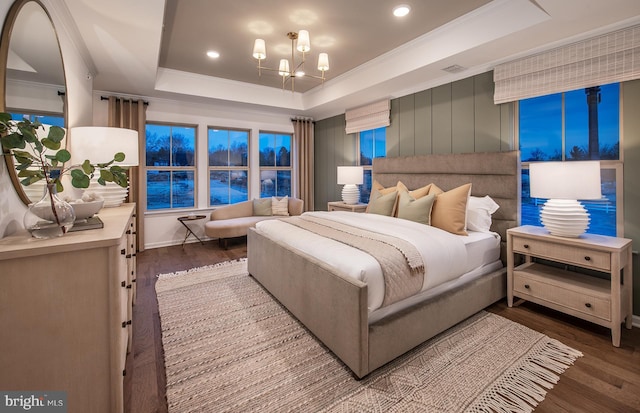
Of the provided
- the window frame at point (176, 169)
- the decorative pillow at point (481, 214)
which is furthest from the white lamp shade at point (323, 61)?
the window frame at point (176, 169)

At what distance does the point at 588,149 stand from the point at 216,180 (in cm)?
546

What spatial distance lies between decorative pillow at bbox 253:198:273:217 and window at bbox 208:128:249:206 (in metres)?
0.50

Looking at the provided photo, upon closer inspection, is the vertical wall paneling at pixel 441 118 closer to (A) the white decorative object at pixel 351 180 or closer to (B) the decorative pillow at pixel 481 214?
(B) the decorative pillow at pixel 481 214

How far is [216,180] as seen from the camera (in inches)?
225

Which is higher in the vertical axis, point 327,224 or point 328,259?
point 327,224

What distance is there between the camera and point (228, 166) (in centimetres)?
579

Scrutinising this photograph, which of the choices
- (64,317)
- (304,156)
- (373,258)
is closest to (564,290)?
(373,258)

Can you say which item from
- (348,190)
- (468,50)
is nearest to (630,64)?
(468,50)

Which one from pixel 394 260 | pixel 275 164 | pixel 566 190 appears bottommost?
pixel 394 260

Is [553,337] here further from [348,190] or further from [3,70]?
[3,70]

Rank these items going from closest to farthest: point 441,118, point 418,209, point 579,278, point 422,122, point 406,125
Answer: point 579,278 < point 418,209 < point 441,118 < point 422,122 < point 406,125

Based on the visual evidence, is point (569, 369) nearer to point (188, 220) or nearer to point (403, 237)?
point (403, 237)

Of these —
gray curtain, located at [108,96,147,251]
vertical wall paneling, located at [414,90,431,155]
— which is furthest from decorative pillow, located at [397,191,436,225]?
gray curtain, located at [108,96,147,251]

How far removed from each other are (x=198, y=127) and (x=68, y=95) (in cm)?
283
